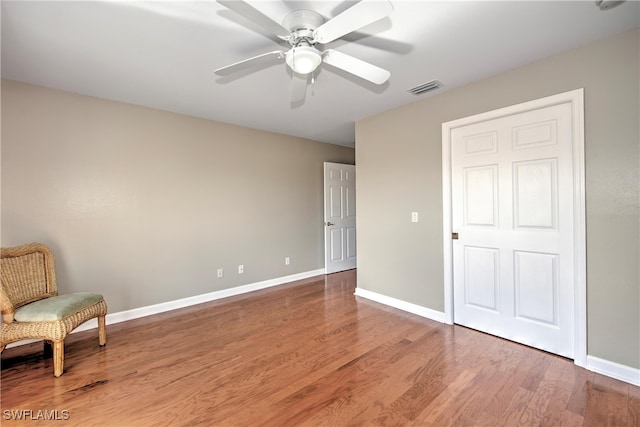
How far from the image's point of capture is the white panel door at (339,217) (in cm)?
504

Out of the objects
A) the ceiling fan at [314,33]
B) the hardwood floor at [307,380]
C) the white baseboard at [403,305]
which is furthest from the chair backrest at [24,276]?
the white baseboard at [403,305]

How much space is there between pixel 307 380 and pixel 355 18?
226cm

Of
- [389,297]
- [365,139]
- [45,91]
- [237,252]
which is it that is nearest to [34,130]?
[45,91]

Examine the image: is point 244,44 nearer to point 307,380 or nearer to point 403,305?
point 307,380

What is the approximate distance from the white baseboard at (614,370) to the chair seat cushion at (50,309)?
155 inches

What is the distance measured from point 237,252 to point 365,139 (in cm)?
238

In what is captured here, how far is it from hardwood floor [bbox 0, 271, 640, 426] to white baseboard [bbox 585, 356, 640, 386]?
63 mm

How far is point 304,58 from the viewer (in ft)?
5.64

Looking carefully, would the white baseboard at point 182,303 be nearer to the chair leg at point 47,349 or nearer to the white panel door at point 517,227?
the chair leg at point 47,349

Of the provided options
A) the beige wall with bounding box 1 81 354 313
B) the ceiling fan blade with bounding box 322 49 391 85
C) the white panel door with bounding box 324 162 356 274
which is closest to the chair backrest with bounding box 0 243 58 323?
the beige wall with bounding box 1 81 354 313

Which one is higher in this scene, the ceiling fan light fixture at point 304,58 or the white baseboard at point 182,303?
the ceiling fan light fixture at point 304,58

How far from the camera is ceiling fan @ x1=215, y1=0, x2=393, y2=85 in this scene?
4.51 ft

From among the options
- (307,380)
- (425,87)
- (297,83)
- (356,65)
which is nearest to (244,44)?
(297,83)

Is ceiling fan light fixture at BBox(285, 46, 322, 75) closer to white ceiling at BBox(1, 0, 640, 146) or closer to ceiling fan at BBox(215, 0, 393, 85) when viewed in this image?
ceiling fan at BBox(215, 0, 393, 85)
